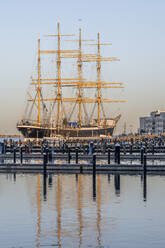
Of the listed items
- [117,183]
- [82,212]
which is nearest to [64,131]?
[117,183]

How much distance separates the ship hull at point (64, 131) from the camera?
162 metres

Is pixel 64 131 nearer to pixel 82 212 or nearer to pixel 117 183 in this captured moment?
pixel 117 183

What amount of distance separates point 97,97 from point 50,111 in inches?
574

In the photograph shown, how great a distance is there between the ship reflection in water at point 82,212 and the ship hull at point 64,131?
118 metres

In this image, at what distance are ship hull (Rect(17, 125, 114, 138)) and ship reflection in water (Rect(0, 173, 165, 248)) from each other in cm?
11786

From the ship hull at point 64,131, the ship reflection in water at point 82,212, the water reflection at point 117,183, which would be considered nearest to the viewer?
the ship reflection in water at point 82,212

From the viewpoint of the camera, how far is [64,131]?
16838 centimetres

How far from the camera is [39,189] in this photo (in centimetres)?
3188

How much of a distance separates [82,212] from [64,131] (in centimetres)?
14495

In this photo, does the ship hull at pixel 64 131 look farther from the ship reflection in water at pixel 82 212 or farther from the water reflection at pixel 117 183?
the ship reflection in water at pixel 82 212

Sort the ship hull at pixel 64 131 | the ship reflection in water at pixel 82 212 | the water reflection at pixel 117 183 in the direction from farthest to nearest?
the ship hull at pixel 64 131 → the water reflection at pixel 117 183 → the ship reflection in water at pixel 82 212

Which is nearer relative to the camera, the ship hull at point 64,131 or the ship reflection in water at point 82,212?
the ship reflection in water at point 82,212

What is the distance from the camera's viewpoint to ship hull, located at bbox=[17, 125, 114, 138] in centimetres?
16200

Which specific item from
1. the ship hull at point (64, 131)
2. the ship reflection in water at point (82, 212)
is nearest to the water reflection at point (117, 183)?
the ship reflection in water at point (82, 212)
